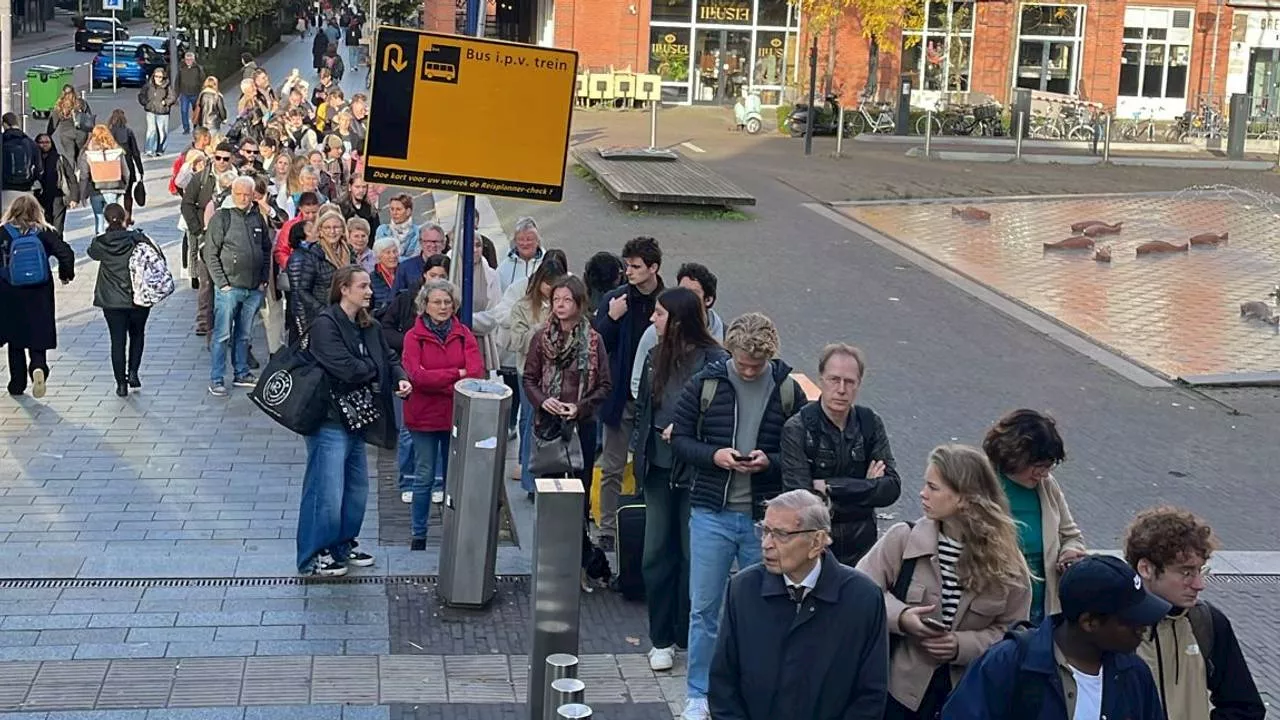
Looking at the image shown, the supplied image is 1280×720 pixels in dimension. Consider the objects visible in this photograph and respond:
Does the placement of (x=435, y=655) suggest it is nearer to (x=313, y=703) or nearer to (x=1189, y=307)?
(x=313, y=703)

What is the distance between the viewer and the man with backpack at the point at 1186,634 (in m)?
4.91

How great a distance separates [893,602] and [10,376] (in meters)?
10.1

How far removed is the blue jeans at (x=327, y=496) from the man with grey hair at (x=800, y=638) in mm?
4436

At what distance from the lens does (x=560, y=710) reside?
5332 mm

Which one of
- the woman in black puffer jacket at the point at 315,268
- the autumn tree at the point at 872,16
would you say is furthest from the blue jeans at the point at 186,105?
the woman in black puffer jacket at the point at 315,268

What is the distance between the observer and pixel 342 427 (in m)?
9.07

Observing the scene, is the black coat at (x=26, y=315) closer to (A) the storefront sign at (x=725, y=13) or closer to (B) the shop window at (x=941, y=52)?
(A) the storefront sign at (x=725, y=13)

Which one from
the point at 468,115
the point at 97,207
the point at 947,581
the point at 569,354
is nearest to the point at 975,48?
the point at 97,207

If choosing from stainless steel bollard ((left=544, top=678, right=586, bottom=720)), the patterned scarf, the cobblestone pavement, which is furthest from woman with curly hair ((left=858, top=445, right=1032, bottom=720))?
the cobblestone pavement

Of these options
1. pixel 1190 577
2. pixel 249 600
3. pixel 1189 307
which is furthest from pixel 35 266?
pixel 1189 307

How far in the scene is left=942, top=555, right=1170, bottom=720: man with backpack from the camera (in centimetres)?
437

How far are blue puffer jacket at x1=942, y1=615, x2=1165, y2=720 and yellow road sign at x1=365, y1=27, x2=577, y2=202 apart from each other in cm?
544

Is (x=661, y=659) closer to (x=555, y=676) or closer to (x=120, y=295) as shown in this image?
(x=555, y=676)

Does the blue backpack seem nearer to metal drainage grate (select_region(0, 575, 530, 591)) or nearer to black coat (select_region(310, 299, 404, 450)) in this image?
metal drainage grate (select_region(0, 575, 530, 591))
